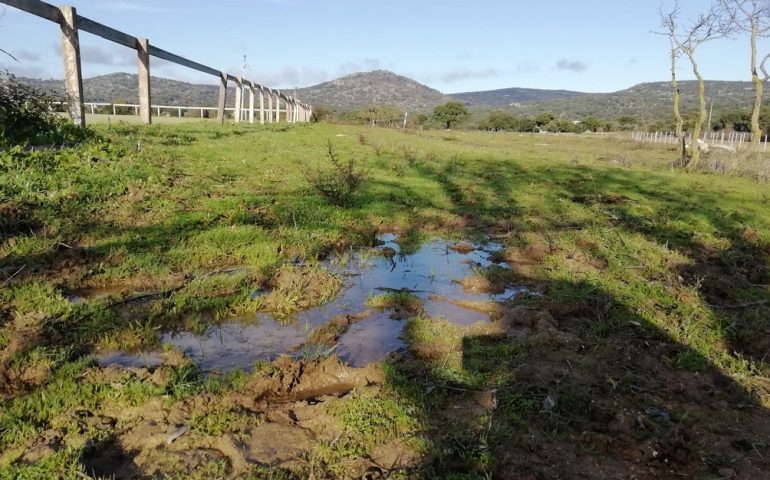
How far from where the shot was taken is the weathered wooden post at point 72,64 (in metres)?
8.66

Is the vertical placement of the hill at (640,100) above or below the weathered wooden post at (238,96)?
above

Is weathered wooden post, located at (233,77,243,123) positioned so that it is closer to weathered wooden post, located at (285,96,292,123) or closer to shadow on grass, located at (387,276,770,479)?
weathered wooden post, located at (285,96,292,123)

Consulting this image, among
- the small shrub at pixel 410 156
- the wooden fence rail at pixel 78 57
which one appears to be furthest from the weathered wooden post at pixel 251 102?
the small shrub at pixel 410 156

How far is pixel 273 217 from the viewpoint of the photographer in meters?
→ 6.56

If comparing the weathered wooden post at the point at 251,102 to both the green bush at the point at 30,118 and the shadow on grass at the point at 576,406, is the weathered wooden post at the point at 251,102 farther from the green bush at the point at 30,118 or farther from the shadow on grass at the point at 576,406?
the shadow on grass at the point at 576,406

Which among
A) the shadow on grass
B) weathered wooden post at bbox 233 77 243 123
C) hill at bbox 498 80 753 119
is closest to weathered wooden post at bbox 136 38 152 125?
weathered wooden post at bbox 233 77 243 123

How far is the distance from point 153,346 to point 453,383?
1.96 m

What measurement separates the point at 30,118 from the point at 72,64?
1.61 metres

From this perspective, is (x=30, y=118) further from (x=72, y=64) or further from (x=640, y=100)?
(x=640, y=100)

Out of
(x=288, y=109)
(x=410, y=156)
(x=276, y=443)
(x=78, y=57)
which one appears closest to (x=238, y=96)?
(x=410, y=156)

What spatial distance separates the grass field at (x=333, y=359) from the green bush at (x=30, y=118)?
2.36 feet

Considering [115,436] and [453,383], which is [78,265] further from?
[453,383]

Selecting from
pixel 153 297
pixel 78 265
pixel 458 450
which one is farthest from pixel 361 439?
pixel 78 265

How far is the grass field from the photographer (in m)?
2.49
